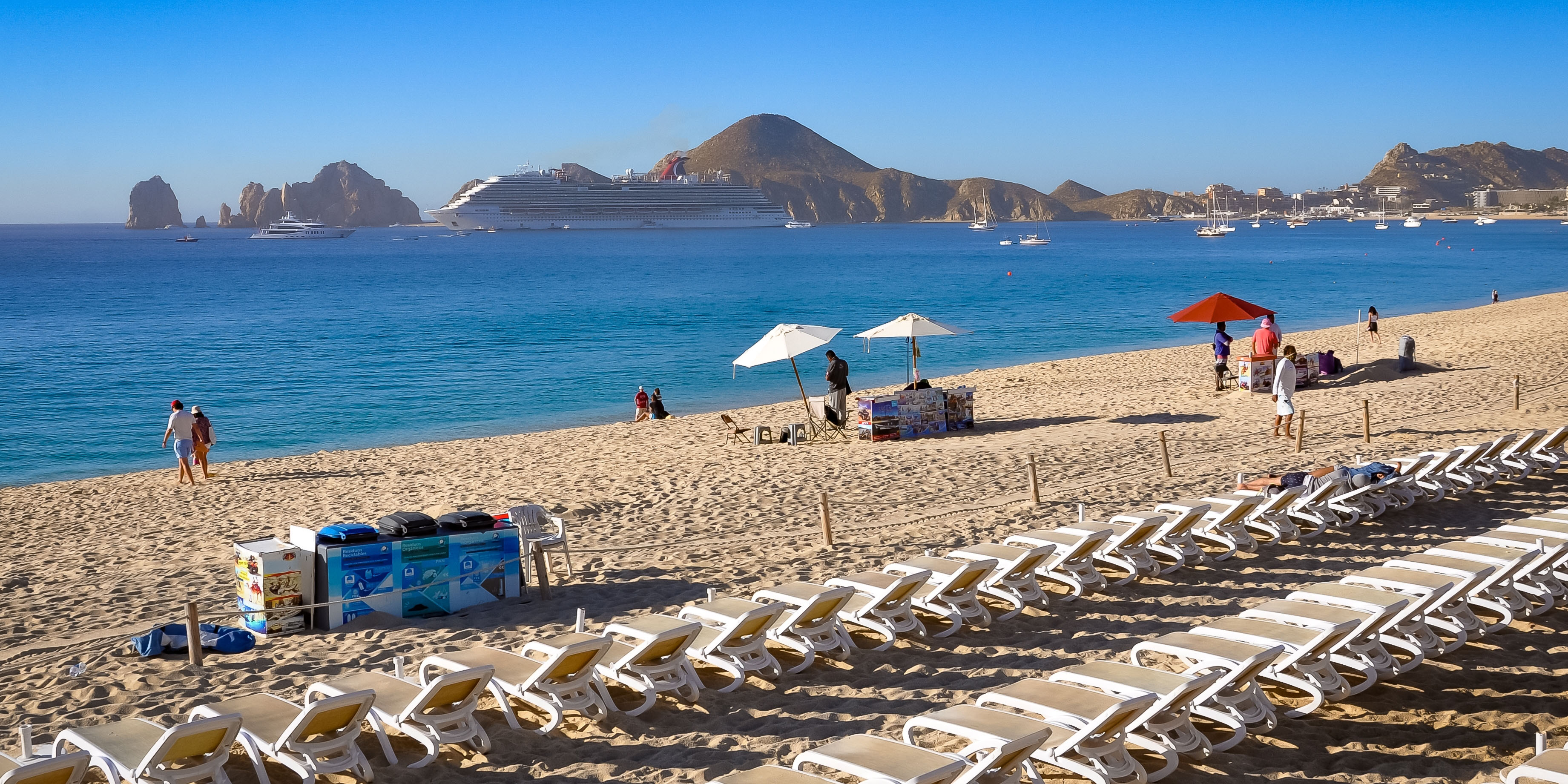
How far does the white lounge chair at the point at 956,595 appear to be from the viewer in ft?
19.9

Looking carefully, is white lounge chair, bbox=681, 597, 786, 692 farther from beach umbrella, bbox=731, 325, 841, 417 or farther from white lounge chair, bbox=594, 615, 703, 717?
beach umbrella, bbox=731, 325, 841, 417

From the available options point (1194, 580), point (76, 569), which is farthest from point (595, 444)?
point (1194, 580)

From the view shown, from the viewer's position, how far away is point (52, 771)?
3.72m

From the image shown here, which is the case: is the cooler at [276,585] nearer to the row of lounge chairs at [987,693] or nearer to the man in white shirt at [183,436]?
the row of lounge chairs at [987,693]

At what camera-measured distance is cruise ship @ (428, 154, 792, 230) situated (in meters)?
131

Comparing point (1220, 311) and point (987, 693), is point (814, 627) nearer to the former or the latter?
point (987, 693)

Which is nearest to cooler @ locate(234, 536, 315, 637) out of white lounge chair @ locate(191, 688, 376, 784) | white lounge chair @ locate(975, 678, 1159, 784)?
white lounge chair @ locate(191, 688, 376, 784)

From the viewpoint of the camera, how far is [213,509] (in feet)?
36.2

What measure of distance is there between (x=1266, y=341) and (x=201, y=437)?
42.8ft

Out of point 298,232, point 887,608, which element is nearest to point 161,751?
point 887,608

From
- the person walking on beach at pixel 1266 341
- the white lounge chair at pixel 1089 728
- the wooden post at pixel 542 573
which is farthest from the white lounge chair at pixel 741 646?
the person walking on beach at pixel 1266 341

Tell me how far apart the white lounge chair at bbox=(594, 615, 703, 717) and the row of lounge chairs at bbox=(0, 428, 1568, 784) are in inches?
0.5

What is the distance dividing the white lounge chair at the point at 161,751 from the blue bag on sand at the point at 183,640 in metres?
1.85

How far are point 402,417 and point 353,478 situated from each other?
27.5 feet
